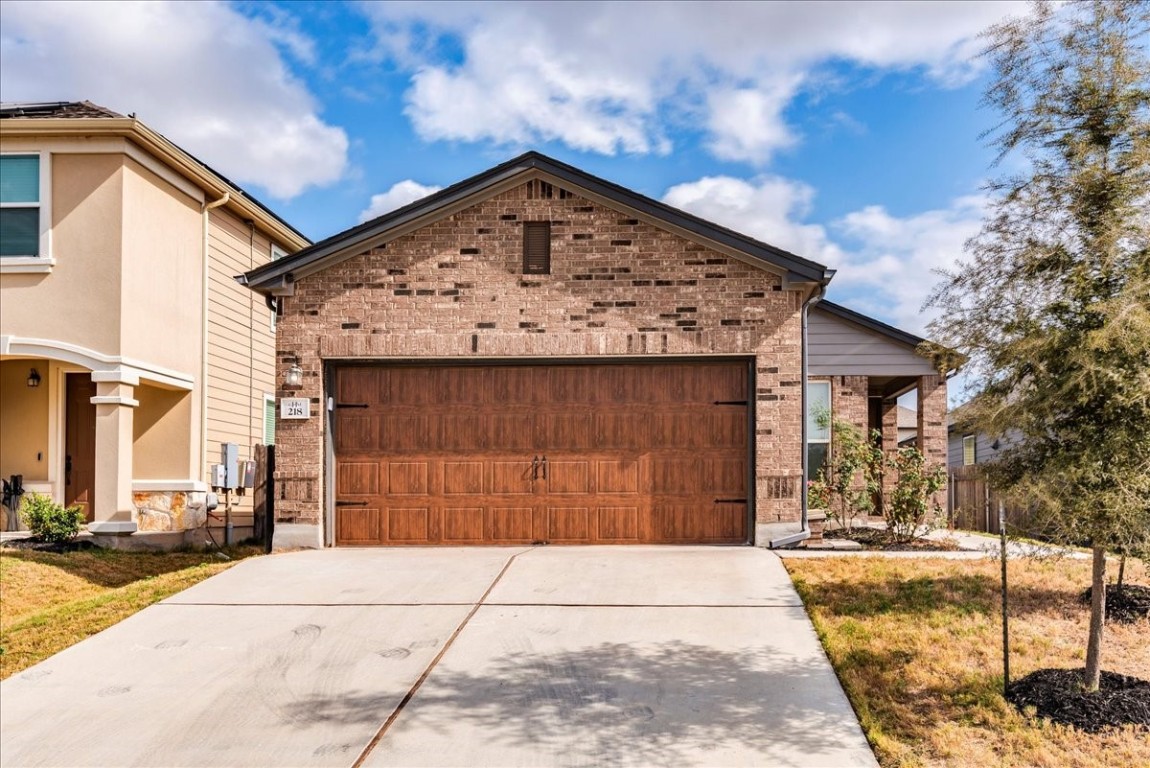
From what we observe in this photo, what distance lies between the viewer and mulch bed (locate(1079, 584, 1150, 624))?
858cm

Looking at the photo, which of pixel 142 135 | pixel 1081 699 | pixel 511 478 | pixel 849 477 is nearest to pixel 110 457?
pixel 142 135

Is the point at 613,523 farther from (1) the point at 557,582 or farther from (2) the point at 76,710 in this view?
(2) the point at 76,710

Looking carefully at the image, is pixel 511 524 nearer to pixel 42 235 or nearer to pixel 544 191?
pixel 544 191

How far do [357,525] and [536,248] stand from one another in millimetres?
4209

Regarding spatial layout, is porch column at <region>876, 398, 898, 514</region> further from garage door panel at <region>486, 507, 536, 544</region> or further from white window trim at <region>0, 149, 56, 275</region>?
white window trim at <region>0, 149, 56, 275</region>

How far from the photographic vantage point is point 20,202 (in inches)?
549

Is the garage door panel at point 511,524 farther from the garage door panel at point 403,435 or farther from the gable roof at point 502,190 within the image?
the gable roof at point 502,190

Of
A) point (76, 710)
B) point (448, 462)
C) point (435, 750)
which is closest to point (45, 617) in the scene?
point (76, 710)

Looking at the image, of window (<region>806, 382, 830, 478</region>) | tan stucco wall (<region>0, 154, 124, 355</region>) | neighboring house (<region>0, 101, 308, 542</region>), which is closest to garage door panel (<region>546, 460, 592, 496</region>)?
window (<region>806, 382, 830, 478</region>)

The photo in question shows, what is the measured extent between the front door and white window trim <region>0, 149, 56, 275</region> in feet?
6.49

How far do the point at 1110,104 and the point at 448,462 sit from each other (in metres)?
8.34

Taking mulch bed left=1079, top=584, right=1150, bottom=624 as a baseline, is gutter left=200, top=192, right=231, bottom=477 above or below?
above

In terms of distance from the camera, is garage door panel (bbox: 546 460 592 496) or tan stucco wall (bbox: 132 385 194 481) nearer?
garage door panel (bbox: 546 460 592 496)

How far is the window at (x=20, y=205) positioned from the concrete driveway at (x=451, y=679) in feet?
21.7
